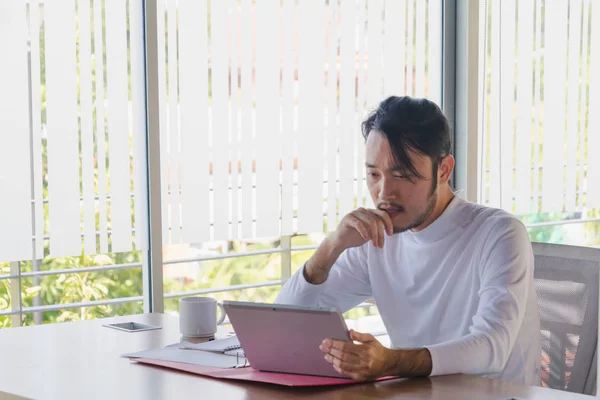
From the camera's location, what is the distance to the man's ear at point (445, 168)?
229 centimetres

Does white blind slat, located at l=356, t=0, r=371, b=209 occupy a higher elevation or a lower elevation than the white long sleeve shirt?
higher

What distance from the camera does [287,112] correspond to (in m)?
3.97

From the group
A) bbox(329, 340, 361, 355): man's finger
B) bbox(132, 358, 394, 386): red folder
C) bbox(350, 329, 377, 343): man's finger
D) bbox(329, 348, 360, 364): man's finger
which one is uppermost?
bbox(350, 329, 377, 343): man's finger

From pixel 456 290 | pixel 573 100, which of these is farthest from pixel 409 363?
pixel 573 100

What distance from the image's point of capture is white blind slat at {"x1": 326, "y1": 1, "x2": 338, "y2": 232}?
13.4 ft

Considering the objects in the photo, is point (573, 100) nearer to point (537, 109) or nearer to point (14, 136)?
point (537, 109)

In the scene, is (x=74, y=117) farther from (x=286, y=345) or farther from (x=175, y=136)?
(x=286, y=345)

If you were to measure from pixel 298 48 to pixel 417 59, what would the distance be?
725mm

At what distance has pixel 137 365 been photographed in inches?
77.6

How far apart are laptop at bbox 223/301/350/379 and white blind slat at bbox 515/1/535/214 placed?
120 inches

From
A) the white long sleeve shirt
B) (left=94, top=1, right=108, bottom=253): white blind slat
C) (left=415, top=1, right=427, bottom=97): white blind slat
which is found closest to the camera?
the white long sleeve shirt

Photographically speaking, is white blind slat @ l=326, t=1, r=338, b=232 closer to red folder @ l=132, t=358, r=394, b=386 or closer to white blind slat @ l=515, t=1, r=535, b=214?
white blind slat @ l=515, t=1, r=535, b=214

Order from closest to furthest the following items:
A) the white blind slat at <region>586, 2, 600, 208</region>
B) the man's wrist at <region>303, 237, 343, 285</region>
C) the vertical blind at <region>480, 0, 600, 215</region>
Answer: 1. the man's wrist at <region>303, 237, 343, 285</region>
2. the vertical blind at <region>480, 0, 600, 215</region>
3. the white blind slat at <region>586, 2, 600, 208</region>

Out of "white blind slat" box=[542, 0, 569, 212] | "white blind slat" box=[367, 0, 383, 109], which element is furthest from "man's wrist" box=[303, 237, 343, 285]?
"white blind slat" box=[542, 0, 569, 212]
